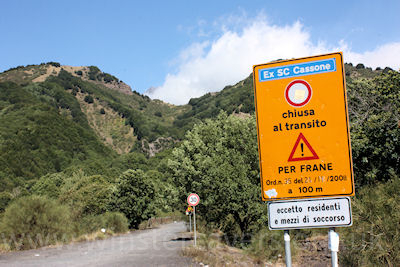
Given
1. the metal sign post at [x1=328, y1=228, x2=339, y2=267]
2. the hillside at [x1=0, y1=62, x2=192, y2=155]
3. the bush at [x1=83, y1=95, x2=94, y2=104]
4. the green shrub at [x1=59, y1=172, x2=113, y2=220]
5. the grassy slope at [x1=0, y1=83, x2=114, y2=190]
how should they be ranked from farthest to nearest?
1. the bush at [x1=83, y1=95, x2=94, y2=104]
2. the hillside at [x1=0, y1=62, x2=192, y2=155]
3. the grassy slope at [x1=0, y1=83, x2=114, y2=190]
4. the green shrub at [x1=59, y1=172, x2=113, y2=220]
5. the metal sign post at [x1=328, y1=228, x2=339, y2=267]

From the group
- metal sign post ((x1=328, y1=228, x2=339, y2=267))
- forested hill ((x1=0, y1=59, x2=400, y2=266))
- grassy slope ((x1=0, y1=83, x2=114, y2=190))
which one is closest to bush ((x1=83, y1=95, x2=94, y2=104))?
grassy slope ((x1=0, y1=83, x2=114, y2=190))

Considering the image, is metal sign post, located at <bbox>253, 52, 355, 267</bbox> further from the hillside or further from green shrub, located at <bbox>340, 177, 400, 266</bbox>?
the hillside

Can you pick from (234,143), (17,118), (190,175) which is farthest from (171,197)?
(17,118)

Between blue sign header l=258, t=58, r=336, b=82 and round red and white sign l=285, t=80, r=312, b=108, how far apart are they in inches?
3.4

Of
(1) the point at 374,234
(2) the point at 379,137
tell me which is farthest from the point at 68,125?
(1) the point at 374,234

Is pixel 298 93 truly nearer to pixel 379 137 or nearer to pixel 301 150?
pixel 301 150

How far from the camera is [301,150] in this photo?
3285 mm

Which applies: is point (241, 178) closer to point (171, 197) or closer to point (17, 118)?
point (171, 197)

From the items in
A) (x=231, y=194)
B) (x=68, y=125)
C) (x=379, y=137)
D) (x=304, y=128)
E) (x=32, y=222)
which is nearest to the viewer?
(x=304, y=128)

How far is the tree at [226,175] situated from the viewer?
2012 cm

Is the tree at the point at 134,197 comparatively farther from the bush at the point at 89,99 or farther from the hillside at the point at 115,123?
the bush at the point at 89,99

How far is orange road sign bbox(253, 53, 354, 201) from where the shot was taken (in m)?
3.19

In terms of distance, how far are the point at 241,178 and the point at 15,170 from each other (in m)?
85.6

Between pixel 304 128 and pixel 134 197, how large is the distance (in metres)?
45.5
